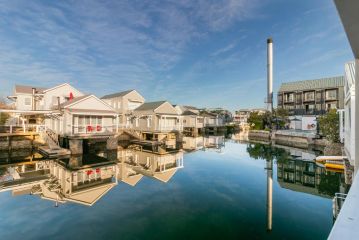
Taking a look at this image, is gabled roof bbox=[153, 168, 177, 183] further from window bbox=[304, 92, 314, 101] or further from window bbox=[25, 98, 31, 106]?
window bbox=[304, 92, 314, 101]

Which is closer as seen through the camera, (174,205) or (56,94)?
(174,205)

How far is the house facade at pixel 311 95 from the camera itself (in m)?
45.1

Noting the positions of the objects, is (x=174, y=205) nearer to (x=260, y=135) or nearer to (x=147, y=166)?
(x=147, y=166)

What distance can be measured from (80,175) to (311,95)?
53.9 m

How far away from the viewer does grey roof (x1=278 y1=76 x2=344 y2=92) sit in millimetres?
45875

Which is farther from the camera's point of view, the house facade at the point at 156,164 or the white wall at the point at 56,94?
the white wall at the point at 56,94

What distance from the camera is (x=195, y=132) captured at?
42750 millimetres

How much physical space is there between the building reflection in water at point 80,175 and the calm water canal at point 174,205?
75mm

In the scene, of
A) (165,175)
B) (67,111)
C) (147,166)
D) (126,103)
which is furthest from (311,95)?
(67,111)

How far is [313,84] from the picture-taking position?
4931 cm

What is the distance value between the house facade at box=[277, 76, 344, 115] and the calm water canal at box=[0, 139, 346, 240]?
38310 mm

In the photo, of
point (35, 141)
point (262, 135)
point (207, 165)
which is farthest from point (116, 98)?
point (262, 135)

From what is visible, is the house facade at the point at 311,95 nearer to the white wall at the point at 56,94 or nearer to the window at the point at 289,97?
the window at the point at 289,97

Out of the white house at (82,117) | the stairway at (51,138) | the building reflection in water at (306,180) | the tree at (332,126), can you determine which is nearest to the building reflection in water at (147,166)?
the white house at (82,117)
